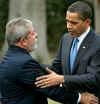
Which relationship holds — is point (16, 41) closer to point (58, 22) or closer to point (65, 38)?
point (65, 38)

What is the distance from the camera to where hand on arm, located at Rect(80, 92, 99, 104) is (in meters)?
3.88

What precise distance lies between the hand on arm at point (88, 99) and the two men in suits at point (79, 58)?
65 mm

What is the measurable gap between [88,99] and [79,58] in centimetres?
50

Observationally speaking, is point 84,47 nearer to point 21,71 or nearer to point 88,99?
point 88,99

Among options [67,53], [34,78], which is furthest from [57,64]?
[34,78]

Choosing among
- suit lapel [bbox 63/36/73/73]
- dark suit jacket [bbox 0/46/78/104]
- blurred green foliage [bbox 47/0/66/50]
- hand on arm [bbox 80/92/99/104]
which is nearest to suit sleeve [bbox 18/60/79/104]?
dark suit jacket [bbox 0/46/78/104]

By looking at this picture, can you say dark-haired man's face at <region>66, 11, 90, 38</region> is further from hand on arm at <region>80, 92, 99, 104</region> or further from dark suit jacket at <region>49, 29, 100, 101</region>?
hand on arm at <region>80, 92, 99, 104</region>

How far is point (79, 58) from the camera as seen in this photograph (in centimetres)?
396

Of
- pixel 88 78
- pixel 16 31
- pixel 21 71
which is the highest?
pixel 16 31

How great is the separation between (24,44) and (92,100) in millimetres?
1040

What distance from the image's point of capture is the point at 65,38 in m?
4.40

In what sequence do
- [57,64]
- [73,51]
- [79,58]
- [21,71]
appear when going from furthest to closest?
[57,64]
[73,51]
[79,58]
[21,71]

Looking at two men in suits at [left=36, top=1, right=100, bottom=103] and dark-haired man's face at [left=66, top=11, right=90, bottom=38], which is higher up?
dark-haired man's face at [left=66, top=11, right=90, bottom=38]

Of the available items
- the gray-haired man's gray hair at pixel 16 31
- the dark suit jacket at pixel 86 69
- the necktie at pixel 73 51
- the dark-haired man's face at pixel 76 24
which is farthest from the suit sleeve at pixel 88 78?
the gray-haired man's gray hair at pixel 16 31
